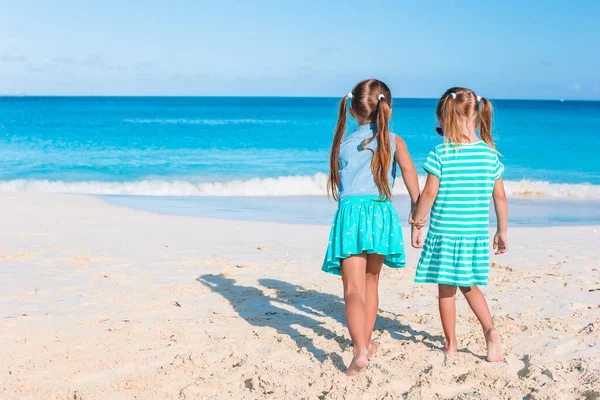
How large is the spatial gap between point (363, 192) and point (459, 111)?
0.70m

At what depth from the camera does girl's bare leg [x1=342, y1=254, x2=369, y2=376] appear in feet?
11.4

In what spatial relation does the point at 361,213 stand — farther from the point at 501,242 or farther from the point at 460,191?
the point at 501,242

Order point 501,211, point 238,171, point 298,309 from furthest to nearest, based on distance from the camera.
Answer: point 238,171, point 298,309, point 501,211

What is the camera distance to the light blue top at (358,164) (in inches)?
139

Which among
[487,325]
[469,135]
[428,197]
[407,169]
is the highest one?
[469,135]

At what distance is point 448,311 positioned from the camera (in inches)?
147

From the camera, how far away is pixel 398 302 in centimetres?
516

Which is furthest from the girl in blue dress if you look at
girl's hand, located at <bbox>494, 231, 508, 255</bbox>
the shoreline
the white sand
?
the shoreline

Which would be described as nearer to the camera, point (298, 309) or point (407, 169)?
point (407, 169)

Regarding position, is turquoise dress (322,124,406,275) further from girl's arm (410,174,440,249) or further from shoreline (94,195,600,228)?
shoreline (94,195,600,228)

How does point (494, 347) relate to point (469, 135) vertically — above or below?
below

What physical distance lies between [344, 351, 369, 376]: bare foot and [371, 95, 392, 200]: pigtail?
91cm

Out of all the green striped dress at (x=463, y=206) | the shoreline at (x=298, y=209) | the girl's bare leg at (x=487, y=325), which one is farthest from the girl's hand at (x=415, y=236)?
the shoreline at (x=298, y=209)

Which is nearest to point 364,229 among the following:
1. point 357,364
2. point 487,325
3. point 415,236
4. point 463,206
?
point 415,236
